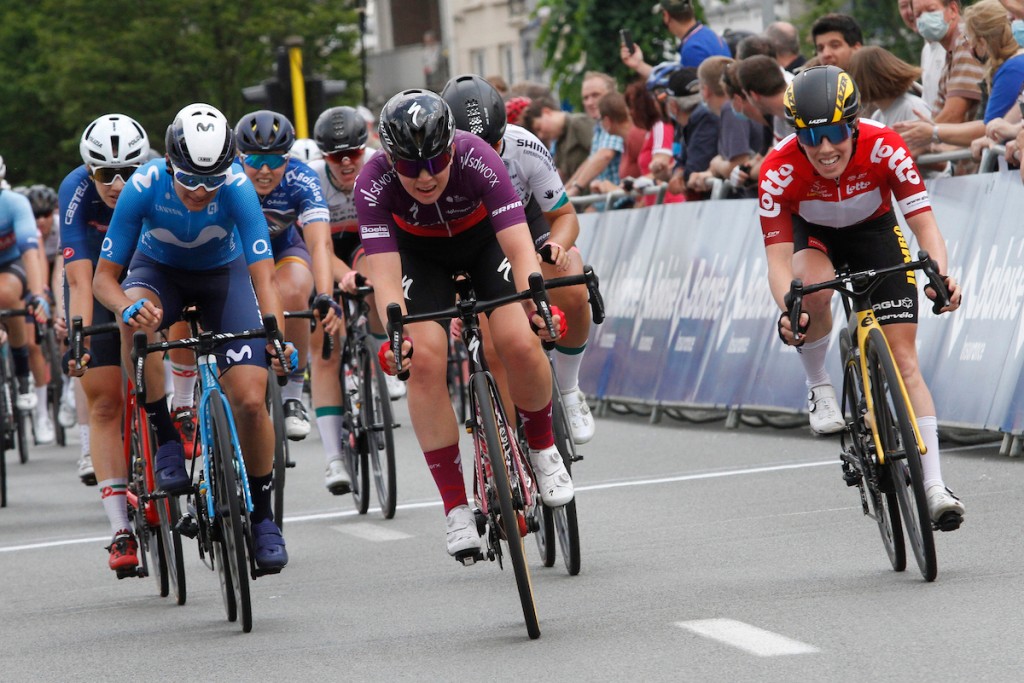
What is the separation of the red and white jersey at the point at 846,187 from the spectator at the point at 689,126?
6796mm

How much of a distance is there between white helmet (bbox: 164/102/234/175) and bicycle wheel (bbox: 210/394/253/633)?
3.18 ft

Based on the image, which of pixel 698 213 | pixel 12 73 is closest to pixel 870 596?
pixel 698 213

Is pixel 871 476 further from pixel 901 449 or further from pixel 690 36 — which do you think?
pixel 690 36

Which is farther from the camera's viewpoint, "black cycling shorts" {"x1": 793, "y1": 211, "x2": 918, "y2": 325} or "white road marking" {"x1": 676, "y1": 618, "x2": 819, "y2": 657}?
"black cycling shorts" {"x1": 793, "y1": 211, "x2": 918, "y2": 325}

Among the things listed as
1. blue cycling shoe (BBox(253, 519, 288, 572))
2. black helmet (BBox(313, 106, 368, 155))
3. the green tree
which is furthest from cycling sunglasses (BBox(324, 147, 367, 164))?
the green tree

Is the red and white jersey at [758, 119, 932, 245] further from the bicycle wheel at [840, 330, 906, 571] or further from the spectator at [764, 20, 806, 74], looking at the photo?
the spectator at [764, 20, 806, 74]

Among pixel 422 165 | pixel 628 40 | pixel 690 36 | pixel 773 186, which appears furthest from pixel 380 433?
pixel 628 40

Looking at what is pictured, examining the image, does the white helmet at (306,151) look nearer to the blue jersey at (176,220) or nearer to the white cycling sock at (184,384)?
the white cycling sock at (184,384)

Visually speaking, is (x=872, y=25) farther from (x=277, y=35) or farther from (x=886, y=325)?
(x=886, y=325)

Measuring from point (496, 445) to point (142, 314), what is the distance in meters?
1.82

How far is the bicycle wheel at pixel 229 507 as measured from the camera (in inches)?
298

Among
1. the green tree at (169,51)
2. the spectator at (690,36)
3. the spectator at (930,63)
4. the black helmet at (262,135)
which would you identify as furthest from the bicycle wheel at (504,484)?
the green tree at (169,51)

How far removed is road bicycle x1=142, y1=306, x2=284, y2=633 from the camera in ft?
25.0

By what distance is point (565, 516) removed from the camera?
27.6ft
